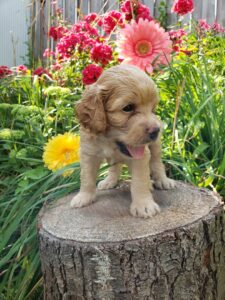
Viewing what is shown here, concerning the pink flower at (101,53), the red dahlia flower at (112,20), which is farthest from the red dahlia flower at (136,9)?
the pink flower at (101,53)

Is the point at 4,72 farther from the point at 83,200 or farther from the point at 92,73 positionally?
the point at 83,200

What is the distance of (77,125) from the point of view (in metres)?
3.12

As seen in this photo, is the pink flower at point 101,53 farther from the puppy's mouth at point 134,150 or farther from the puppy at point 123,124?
the puppy's mouth at point 134,150

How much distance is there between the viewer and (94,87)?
1.82m

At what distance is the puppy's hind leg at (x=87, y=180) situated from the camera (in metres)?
2.01

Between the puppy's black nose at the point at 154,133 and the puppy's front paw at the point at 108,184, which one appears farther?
the puppy's front paw at the point at 108,184

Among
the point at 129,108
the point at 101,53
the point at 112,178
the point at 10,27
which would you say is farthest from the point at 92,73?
the point at 10,27

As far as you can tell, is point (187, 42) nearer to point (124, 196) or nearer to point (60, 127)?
point (60, 127)

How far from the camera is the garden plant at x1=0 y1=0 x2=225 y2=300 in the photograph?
2.38 meters

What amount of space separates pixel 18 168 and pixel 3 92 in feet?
4.06

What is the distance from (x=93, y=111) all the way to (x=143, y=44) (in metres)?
0.90

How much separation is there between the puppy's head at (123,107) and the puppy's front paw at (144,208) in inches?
9.1

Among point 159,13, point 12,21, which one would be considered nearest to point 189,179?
point 159,13

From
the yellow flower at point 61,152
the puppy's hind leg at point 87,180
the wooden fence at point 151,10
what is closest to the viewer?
the puppy's hind leg at point 87,180
